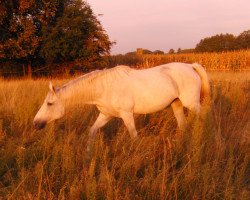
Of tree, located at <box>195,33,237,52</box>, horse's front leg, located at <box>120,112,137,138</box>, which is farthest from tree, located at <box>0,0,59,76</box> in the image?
tree, located at <box>195,33,237,52</box>

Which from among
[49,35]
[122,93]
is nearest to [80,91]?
[122,93]

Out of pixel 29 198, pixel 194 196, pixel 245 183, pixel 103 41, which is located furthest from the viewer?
pixel 103 41

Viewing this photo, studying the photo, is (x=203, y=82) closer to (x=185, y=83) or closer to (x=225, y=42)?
(x=185, y=83)

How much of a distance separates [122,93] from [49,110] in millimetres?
1247

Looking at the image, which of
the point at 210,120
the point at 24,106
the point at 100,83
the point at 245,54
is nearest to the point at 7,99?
the point at 24,106

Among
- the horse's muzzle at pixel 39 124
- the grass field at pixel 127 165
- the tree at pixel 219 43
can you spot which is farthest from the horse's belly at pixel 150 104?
the tree at pixel 219 43

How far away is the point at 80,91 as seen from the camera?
607 cm

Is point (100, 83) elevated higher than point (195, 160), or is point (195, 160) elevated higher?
point (100, 83)

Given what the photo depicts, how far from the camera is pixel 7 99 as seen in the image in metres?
8.92

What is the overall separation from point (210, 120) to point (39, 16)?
16.9 m

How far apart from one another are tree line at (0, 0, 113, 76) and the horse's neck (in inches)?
549

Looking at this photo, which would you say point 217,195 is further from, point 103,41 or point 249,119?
point 103,41

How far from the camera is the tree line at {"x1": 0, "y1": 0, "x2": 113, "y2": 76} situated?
19.5 metres

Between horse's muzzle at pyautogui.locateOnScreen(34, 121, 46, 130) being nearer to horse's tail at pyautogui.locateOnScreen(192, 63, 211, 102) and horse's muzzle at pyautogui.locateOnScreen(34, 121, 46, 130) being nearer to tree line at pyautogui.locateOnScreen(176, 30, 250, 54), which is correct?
horse's tail at pyautogui.locateOnScreen(192, 63, 211, 102)
